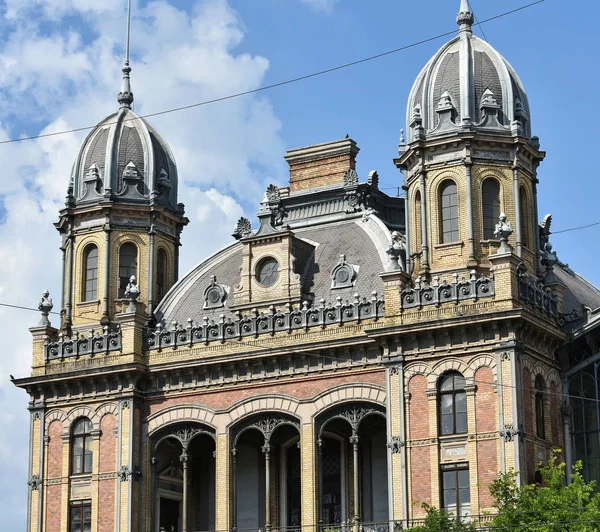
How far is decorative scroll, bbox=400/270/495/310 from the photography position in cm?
5469

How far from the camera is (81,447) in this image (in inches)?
2447

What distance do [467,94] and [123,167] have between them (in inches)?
Answer: 639

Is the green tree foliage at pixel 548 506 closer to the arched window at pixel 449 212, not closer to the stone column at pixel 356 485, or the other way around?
the stone column at pixel 356 485

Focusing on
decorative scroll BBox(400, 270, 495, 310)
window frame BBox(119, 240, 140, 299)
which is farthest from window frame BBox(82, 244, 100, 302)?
decorative scroll BBox(400, 270, 495, 310)

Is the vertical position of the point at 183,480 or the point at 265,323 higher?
the point at 265,323

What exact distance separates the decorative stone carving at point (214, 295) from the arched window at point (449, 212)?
402 inches

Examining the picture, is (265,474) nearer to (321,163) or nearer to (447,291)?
(447,291)

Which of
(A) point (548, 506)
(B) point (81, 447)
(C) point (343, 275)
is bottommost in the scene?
(A) point (548, 506)

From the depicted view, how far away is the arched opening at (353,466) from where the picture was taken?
5694cm

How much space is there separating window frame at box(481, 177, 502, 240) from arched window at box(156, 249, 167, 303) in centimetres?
1592

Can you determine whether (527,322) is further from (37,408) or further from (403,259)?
(37,408)

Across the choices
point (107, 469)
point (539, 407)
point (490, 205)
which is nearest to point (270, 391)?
point (107, 469)

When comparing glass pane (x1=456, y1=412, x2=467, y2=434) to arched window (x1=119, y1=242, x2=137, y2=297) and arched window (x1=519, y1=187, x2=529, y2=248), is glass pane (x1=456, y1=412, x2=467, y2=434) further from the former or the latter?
arched window (x1=119, y1=242, x2=137, y2=297)

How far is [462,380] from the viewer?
5441cm
